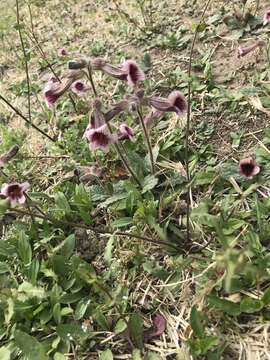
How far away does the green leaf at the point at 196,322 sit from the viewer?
94.0 inches

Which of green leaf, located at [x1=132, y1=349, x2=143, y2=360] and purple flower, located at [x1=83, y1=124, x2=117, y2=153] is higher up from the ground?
purple flower, located at [x1=83, y1=124, x2=117, y2=153]

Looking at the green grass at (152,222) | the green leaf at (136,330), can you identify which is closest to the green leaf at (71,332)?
the green grass at (152,222)

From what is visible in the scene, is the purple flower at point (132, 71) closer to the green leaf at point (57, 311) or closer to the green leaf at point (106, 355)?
the green leaf at point (57, 311)

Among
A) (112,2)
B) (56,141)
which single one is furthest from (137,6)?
(56,141)

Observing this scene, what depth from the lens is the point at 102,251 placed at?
2.98m

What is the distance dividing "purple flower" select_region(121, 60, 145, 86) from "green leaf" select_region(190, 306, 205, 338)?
119cm

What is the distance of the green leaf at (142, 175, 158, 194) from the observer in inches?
120

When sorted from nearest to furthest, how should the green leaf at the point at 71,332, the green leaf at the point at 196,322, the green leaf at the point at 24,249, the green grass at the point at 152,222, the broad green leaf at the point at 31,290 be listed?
the green leaf at the point at 196,322 < the green grass at the point at 152,222 < the green leaf at the point at 71,332 < the broad green leaf at the point at 31,290 < the green leaf at the point at 24,249

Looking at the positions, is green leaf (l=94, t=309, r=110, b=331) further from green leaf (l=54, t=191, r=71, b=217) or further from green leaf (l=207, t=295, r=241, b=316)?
green leaf (l=54, t=191, r=71, b=217)

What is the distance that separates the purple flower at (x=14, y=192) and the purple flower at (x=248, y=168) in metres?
1.14

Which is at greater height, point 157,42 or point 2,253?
point 157,42

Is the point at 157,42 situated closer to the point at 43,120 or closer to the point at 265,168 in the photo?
the point at 43,120

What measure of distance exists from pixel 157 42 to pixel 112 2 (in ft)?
3.12

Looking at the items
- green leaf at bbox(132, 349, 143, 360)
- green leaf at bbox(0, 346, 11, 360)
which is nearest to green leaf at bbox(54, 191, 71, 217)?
green leaf at bbox(0, 346, 11, 360)
